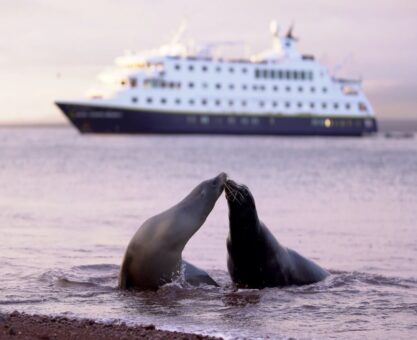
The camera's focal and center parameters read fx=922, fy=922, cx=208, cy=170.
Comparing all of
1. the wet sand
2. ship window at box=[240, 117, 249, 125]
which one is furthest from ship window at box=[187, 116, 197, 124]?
the wet sand

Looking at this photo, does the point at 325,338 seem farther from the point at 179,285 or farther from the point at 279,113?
the point at 279,113

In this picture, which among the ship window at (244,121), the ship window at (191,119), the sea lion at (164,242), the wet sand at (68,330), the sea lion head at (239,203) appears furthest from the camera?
the ship window at (244,121)

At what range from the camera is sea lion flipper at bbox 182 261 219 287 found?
8.36 m

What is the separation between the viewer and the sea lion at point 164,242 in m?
7.90

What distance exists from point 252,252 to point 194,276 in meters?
0.59

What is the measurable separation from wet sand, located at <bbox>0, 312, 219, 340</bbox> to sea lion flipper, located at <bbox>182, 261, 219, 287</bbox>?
181 cm

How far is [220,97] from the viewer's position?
81.8 m

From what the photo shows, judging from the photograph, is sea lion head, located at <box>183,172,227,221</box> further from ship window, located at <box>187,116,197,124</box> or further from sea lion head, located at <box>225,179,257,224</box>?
ship window, located at <box>187,116,197,124</box>

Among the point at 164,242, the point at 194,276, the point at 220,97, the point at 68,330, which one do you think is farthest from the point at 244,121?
the point at 68,330

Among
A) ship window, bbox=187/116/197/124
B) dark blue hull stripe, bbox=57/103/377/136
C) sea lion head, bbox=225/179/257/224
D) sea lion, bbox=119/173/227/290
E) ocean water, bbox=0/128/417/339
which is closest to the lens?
ocean water, bbox=0/128/417/339

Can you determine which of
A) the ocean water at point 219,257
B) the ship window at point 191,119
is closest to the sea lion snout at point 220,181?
the ocean water at point 219,257

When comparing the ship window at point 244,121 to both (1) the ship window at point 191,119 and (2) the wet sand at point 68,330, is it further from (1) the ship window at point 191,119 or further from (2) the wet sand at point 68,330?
(2) the wet sand at point 68,330

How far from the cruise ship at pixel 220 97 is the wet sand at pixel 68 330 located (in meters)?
71.1

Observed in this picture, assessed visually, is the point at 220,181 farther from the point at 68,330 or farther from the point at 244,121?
the point at 244,121
